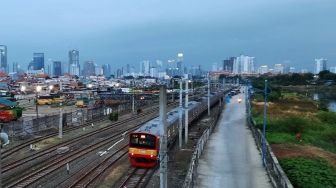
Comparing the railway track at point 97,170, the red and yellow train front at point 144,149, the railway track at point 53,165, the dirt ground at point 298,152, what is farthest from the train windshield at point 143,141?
the dirt ground at point 298,152

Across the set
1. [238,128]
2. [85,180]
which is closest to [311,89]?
[238,128]

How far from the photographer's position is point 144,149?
2636cm

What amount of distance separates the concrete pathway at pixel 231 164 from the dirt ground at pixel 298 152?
5.32ft

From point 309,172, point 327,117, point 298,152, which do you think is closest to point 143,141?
point 309,172

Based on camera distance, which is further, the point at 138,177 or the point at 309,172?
the point at 138,177

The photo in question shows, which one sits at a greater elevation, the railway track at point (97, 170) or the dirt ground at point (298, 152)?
the dirt ground at point (298, 152)

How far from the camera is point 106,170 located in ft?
85.0

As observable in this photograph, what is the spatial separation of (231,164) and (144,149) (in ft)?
18.1

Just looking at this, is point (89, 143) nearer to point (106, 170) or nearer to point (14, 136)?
point (14, 136)

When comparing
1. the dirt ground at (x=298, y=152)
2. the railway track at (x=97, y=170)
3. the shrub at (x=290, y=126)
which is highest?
the shrub at (x=290, y=126)

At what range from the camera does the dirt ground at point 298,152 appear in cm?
2802

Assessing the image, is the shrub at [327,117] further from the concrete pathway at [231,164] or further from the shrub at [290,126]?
the concrete pathway at [231,164]

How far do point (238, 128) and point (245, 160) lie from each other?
19127 millimetres

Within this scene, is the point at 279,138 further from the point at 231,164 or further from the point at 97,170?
the point at 97,170
